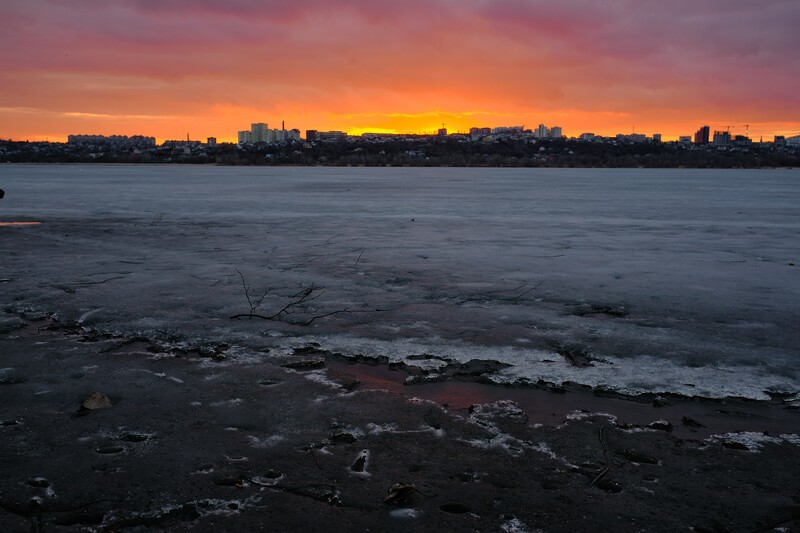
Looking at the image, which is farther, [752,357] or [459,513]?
[752,357]

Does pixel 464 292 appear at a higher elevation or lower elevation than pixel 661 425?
higher

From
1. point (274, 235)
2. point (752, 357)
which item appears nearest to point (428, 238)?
point (274, 235)

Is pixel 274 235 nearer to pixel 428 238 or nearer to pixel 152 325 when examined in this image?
pixel 428 238

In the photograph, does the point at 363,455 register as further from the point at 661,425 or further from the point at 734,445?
the point at 734,445

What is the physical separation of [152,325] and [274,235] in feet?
25.4

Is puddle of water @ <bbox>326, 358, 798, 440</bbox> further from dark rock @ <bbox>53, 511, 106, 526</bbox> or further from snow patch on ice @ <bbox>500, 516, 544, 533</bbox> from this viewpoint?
dark rock @ <bbox>53, 511, 106, 526</bbox>

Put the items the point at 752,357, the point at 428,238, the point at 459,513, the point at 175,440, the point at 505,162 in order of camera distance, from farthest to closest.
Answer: the point at 505,162 < the point at 428,238 < the point at 752,357 < the point at 175,440 < the point at 459,513

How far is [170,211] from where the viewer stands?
20.1 meters

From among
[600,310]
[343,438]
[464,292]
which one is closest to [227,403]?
[343,438]

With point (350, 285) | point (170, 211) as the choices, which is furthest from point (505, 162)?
point (350, 285)

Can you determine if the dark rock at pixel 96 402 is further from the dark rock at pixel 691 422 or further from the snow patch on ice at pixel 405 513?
the dark rock at pixel 691 422

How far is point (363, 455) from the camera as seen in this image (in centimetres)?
350

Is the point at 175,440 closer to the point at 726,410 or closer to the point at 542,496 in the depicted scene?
the point at 542,496

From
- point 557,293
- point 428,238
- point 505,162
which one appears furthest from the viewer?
point 505,162
